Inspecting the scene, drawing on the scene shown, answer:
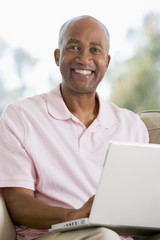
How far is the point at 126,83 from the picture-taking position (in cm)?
533

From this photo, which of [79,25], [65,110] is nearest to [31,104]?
[65,110]

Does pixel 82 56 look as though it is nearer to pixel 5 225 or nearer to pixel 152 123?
pixel 152 123

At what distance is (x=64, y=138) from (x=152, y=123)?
0.49 meters

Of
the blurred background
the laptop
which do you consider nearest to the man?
the laptop

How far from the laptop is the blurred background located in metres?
3.54

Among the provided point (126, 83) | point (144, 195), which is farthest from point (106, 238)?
point (126, 83)

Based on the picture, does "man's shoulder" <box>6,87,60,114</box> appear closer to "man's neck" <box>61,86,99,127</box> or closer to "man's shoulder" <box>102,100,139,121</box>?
"man's neck" <box>61,86,99,127</box>

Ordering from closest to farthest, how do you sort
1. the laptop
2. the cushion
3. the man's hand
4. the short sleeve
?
1. the laptop
2. the man's hand
3. the short sleeve
4. the cushion

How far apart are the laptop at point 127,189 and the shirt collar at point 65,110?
631mm

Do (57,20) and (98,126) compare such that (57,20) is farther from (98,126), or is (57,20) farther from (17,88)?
(98,126)

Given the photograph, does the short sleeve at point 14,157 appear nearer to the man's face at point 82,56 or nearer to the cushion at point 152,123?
the man's face at point 82,56

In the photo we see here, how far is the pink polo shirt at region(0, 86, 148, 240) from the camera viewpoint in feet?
5.55

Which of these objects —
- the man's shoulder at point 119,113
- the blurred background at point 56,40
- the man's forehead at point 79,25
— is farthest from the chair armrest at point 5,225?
the blurred background at point 56,40

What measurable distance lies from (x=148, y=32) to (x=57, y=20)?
1.29 metres
